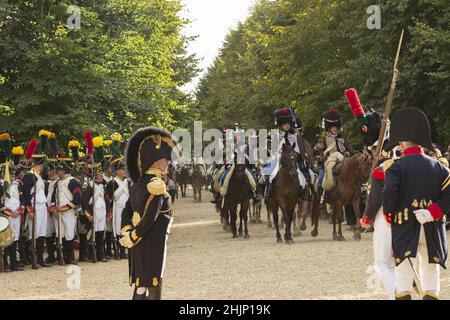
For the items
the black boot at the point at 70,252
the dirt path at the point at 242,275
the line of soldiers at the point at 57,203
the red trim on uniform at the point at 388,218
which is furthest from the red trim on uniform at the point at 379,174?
the black boot at the point at 70,252

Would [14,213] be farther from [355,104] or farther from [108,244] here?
→ [355,104]

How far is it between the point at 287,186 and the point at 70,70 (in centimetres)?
863

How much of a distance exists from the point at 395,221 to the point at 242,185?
14.2 m

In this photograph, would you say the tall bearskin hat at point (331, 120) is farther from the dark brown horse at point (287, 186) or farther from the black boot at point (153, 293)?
the black boot at point (153, 293)

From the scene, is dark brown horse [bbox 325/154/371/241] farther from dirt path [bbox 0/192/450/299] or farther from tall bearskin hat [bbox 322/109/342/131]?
tall bearskin hat [bbox 322/109/342/131]

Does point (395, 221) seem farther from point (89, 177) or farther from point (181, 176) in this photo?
point (181, 176)

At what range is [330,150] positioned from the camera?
23.8 metres

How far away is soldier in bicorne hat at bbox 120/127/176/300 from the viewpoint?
31.5 ft

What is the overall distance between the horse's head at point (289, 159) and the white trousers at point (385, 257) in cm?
1105

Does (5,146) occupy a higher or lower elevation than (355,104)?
lower

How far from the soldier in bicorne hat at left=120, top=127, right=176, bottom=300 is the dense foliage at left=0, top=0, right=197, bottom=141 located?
55.2 feet

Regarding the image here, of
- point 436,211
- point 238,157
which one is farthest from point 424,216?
point 238,157

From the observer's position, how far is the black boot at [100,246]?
19.7 m

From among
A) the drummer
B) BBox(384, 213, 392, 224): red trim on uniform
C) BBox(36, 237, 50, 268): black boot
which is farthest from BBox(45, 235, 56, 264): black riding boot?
BBox(384, 213, 392, 224): red trim on uniform
